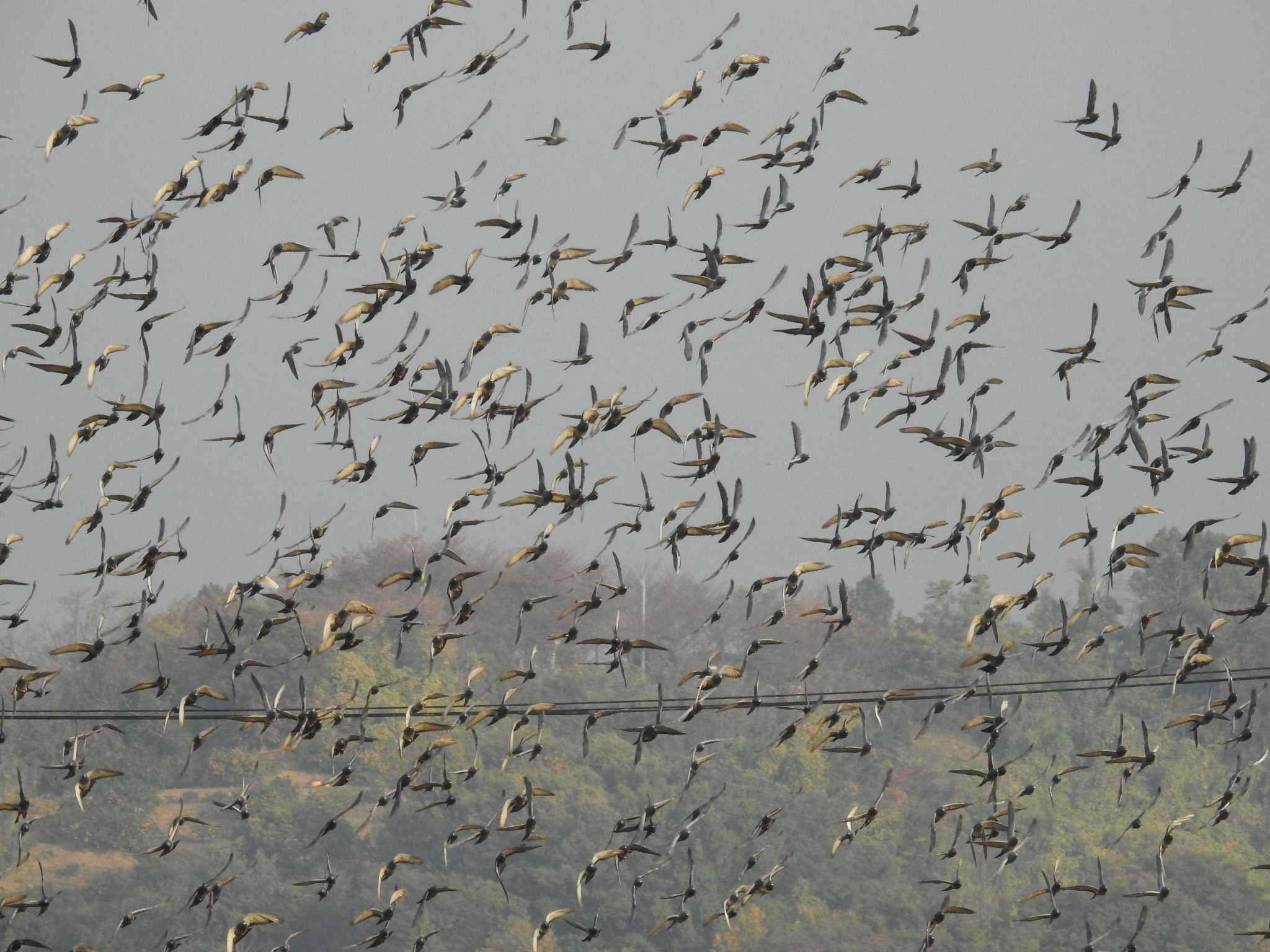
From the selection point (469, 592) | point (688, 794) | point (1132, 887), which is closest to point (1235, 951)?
point (1132, 887)

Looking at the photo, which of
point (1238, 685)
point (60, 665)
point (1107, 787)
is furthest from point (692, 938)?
point (60, 665)

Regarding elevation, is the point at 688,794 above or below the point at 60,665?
above

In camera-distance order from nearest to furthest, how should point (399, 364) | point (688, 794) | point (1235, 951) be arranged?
point (399, 364) → point (1235, 951) → point (688, 794)

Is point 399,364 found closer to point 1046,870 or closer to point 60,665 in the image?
point 1046,870

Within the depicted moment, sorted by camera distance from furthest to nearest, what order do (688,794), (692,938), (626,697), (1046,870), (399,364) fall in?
(626,697), (688,794), (1046,870), (692,938), (399,364)

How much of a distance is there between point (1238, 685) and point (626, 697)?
26.1 meters

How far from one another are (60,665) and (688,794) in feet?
136

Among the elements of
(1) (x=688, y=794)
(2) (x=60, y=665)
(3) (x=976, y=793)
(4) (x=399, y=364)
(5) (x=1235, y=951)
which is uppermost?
(4) (x=399, y=364)

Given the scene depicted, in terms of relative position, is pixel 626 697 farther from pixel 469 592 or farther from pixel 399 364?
pixel 399 364

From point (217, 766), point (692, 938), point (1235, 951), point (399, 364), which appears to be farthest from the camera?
point (217, 766)

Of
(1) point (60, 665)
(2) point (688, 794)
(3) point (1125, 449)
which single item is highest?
(3) point (1125, 449)

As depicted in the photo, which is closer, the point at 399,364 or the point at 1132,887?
the point at 399,364

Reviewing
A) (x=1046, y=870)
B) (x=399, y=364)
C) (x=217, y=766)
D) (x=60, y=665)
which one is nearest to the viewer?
(x=399, y=364)

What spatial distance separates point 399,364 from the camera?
48.1 feet
